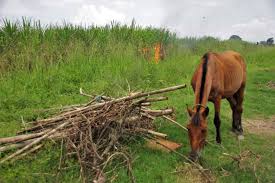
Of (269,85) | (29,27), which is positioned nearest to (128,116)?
(29,27)

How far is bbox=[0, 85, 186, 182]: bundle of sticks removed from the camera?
6012mm

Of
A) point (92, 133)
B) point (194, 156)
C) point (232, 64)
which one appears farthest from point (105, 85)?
point (194, 156)

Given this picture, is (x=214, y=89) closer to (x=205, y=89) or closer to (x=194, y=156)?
(x=205, y=89)

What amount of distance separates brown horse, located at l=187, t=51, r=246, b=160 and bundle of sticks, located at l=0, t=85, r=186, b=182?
1003 millimetres

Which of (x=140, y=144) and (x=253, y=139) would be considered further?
(x=253, y=139)

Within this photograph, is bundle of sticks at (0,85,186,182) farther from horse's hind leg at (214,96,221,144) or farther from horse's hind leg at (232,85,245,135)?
horse's hind leg at (232,85,245,135)

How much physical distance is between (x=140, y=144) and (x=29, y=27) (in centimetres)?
785

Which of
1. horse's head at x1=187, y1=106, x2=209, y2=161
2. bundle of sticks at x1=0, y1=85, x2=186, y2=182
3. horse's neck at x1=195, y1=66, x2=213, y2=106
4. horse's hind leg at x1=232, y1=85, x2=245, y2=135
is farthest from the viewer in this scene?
horse's hind leg at x1=232, y1=85, x2=245, y2=135

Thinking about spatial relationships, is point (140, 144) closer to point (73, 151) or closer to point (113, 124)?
point (113, 124)

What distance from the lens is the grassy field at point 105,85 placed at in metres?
6.35

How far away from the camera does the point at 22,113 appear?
29.3 feet

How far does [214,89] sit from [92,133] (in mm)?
2522

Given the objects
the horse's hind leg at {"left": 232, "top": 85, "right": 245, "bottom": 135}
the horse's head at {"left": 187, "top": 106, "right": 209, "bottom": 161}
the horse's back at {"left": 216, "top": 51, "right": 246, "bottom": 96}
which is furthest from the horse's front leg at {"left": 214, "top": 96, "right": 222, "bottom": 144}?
the horse's head at {"left": 187, "top": 106, "right": 209, "bottom": 161}

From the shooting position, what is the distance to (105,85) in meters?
11.8
